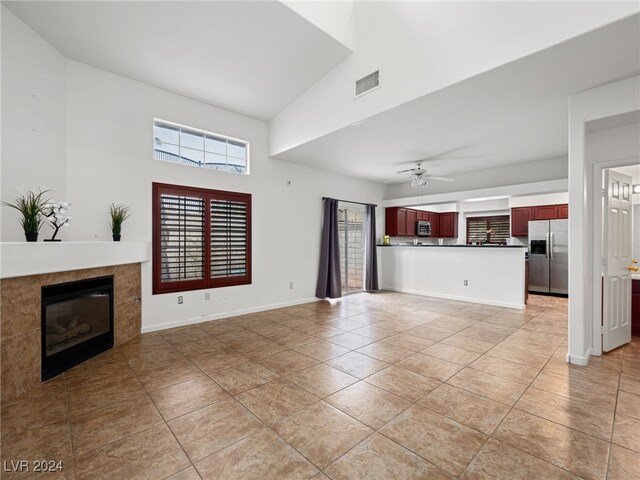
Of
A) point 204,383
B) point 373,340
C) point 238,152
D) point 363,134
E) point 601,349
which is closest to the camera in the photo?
point 204,383

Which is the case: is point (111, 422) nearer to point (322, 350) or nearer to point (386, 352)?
point (322, 350)

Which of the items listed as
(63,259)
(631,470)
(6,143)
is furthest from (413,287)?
(6,143)

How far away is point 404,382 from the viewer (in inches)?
102

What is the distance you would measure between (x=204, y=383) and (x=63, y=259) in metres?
1.81

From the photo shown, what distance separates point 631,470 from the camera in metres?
1.61

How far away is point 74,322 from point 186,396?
1.70 meters

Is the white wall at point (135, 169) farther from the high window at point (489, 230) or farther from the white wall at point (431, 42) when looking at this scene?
the high window at point (489, 230)

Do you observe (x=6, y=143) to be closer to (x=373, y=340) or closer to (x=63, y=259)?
(x=63, y=259)

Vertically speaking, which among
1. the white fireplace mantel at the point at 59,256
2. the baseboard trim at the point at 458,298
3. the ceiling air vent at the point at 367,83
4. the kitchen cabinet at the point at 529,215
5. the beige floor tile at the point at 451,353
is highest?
the ceiling air vent at the point at 367,83

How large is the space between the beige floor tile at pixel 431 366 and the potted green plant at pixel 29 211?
3.70 m

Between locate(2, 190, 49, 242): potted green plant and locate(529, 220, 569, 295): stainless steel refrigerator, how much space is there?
8.77 metres

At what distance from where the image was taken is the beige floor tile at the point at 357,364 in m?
2.80

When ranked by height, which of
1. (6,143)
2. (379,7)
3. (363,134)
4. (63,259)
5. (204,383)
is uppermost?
(379,7)

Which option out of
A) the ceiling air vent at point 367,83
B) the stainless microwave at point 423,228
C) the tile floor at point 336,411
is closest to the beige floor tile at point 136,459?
the tile floor at point 336,411
